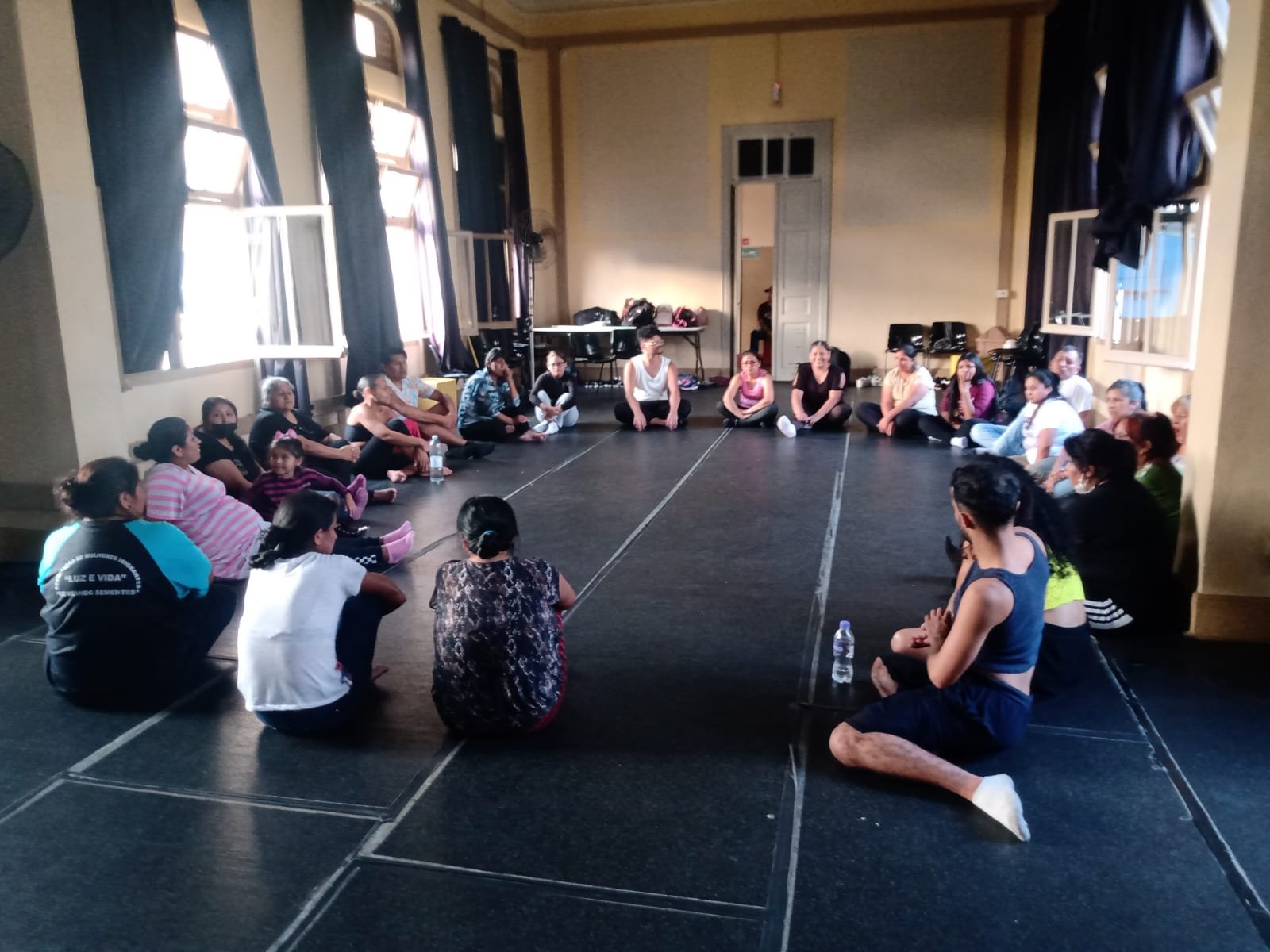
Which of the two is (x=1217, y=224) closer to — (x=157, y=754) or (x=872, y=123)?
(x=157, y=754)

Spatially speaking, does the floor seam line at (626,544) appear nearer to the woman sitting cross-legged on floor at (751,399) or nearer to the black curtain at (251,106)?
the woman sitting cross-legged on floor at (751,399)

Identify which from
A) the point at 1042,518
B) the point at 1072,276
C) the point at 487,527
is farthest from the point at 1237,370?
the point at 1072,276

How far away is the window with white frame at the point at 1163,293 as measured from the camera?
5.80 meters

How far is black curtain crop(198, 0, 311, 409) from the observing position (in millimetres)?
5988

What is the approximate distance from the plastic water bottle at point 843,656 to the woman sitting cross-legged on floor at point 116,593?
2006mm

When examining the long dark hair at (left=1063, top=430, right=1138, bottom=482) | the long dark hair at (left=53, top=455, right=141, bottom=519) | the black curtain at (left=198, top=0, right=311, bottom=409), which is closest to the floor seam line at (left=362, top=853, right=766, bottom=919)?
the long dark hair at (left=53, top=455, right=141, bottom=519)

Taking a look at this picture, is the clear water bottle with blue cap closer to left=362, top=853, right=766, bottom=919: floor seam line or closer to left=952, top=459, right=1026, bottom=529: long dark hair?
left=362, top=853, right=766, bottom=919: floor seam line

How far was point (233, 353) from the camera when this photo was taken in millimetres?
6477

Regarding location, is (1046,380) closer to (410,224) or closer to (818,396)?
(818,396)

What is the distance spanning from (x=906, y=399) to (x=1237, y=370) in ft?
13.4

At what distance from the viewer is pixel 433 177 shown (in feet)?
28.8

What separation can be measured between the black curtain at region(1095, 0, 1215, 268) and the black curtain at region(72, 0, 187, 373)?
18.4 ft

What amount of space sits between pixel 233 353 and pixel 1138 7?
6273 mm

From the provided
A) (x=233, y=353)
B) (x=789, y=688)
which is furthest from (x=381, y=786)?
(x=233, y=353)
